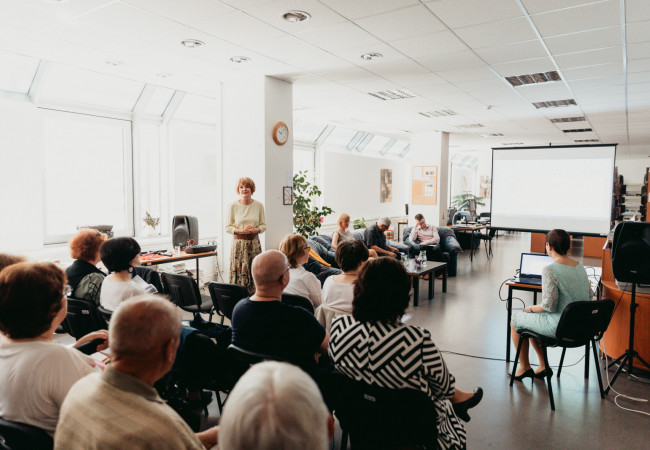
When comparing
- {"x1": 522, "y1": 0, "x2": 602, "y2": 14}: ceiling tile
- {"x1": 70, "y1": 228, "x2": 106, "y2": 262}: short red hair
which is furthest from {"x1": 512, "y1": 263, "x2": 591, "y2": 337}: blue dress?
{"x1": 70, "y1": 228, "x2": 106, "y2": 262}: short red hair

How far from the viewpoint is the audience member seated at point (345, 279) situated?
2.83 meters

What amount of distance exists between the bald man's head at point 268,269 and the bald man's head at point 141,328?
3.15 ft

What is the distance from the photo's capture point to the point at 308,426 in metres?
0.82

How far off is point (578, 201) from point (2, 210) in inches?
328

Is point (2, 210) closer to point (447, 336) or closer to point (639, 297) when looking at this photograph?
point (447, 336)

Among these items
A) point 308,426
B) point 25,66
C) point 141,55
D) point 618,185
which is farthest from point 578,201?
point 618,185

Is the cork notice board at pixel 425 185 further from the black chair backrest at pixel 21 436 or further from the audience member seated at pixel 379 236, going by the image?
the black chair backrest at pixel 21 436

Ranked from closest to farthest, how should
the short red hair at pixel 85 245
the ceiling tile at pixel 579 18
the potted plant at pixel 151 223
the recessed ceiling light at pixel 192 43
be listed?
the short red hair at pixel 85 245, the ceiling tile at pixel 579 18, the recessed ceiling light at pixel 192 43, the potted plant at pixel 151 223

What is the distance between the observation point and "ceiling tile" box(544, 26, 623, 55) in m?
3.99

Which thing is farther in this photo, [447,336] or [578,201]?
[578,201]

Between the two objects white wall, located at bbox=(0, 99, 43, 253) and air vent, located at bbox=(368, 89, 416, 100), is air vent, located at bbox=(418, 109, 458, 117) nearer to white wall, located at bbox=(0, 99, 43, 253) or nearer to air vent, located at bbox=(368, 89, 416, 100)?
air vent, located at bbox=(368, 89, 416, 100)

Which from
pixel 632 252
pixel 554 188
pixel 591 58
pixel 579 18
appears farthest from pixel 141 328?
pixel 554 188

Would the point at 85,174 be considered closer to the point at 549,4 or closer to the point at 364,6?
the point at 364,6

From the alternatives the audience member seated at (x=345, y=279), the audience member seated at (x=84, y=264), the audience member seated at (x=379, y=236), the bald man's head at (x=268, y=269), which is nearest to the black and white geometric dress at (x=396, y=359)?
the bald man's head at (x=268, y=269)
